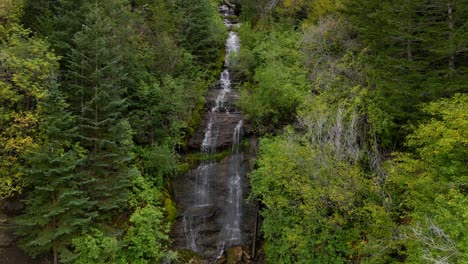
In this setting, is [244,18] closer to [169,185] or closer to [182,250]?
[169,185]

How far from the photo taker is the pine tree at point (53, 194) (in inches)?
563

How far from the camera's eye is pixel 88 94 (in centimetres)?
1633

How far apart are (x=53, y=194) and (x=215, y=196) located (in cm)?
925

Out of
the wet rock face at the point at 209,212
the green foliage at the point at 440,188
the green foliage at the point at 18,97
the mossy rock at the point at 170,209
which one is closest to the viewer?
the green foliage at the point at 440,188

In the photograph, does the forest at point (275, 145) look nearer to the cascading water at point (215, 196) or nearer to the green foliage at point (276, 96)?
the green foliage at point (276, 96)

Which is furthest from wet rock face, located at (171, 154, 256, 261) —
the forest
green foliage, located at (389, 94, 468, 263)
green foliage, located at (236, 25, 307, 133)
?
green foliage, located at (389, 94, 468, 263)

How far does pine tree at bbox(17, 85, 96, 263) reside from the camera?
1429 centimetres

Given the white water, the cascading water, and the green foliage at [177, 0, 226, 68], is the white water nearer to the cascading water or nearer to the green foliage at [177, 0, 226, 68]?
the cascading water

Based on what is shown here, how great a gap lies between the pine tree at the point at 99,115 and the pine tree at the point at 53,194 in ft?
2.74

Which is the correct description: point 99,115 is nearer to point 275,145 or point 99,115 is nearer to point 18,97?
point 18,97

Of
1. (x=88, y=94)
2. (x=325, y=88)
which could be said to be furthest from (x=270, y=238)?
(x=88, y=94)

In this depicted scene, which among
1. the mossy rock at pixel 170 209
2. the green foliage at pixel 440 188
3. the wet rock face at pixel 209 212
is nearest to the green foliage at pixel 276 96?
the wet rock face at pixel 209 212

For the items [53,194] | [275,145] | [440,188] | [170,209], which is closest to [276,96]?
[275,145]

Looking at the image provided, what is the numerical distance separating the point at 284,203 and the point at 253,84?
47.0 ft
